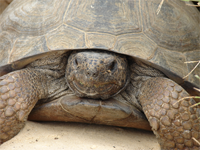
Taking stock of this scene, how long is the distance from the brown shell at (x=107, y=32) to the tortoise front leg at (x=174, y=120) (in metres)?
0.36

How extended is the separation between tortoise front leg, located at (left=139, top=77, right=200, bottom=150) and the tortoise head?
454mm

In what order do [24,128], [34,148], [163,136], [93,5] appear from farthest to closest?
[93,5] → [24,128] → [163,136] → [34,148]

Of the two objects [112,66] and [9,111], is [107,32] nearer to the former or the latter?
[112,66]

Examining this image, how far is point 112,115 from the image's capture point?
264 centimetres

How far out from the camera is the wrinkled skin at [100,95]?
2363mm

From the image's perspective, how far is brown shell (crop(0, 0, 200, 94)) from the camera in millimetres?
2596

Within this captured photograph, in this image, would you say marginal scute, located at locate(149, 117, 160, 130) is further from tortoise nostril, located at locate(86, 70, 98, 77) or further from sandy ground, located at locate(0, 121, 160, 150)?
tortoise nostril, located at locate(86, 70, 98, 77)

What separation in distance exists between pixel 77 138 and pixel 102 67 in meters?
0.78

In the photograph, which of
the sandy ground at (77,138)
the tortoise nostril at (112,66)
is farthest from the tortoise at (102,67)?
the sandy ground at (77,138)

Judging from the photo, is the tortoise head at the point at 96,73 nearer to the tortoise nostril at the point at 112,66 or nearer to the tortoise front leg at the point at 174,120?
the tortoise nostril at the point at 112,66

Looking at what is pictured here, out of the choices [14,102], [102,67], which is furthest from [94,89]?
[14,102]

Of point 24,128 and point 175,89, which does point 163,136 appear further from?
point 24,128

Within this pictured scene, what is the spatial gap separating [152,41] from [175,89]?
614 millimetres

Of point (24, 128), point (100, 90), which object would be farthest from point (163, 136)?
point (24, 128)
